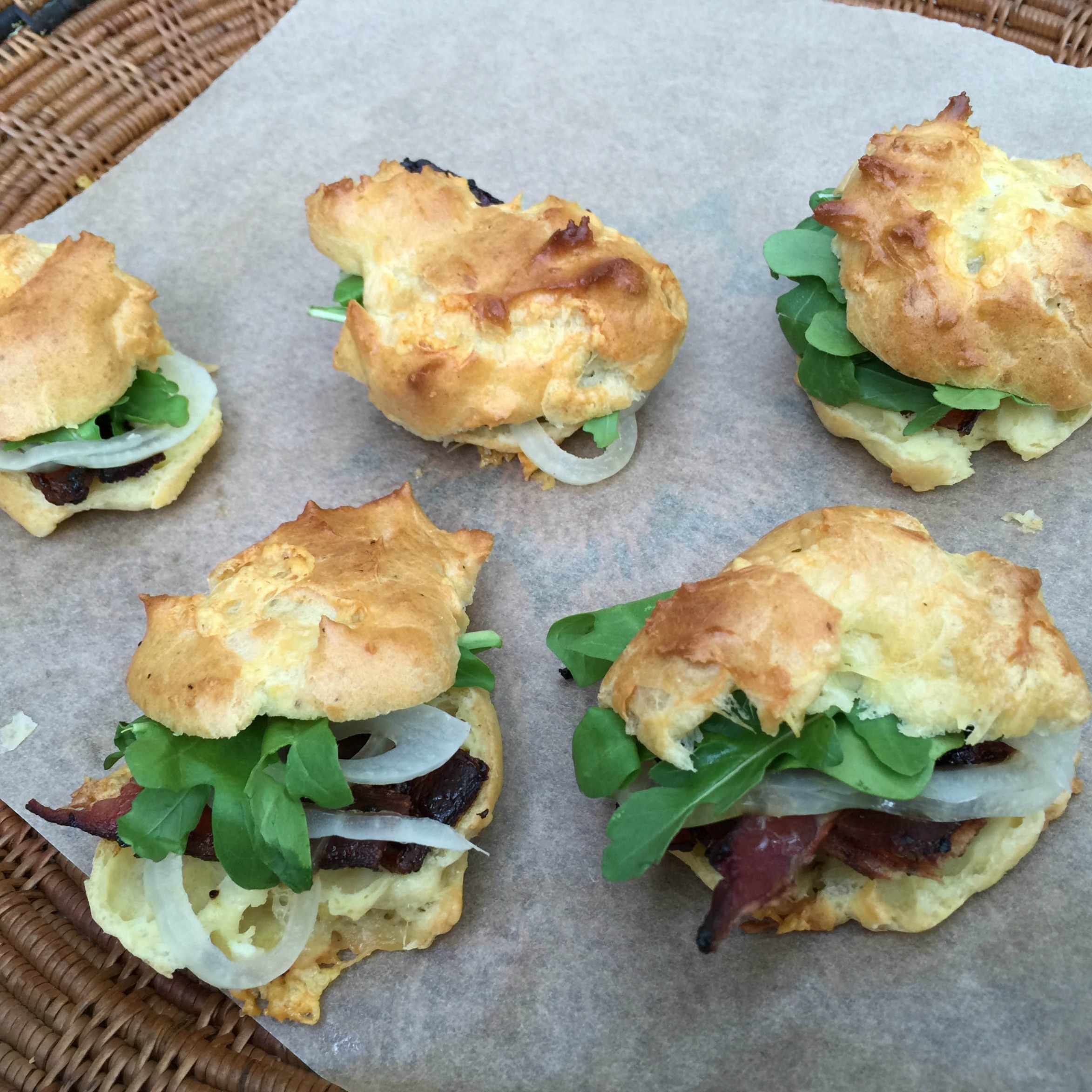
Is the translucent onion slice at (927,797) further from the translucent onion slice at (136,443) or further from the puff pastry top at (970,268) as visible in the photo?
the translucent onion slice at (136,443)

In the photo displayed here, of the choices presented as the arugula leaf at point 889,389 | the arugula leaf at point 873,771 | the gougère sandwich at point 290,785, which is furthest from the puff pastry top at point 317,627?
the arugula leaf at point 889,389

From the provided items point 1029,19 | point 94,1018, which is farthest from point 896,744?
point 1029,19

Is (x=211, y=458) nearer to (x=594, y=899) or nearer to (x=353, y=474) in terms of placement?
(x=353, y=474)

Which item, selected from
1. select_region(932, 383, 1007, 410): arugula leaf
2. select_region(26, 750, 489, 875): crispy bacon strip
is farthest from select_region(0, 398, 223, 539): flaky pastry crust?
select_region(932, 383, 1007, 410): arugula leaf

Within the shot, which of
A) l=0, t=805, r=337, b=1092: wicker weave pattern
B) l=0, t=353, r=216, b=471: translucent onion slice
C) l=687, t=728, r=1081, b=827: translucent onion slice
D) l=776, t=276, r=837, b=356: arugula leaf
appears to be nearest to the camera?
l=687, t=728, r=1081, b=827: translucent onion slice

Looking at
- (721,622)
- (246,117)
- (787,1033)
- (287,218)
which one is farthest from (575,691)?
(246,117)

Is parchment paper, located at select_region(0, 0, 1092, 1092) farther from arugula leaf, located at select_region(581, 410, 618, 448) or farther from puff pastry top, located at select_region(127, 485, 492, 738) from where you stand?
puff pastry top, located at select_region(127, 485, 492, 738)
